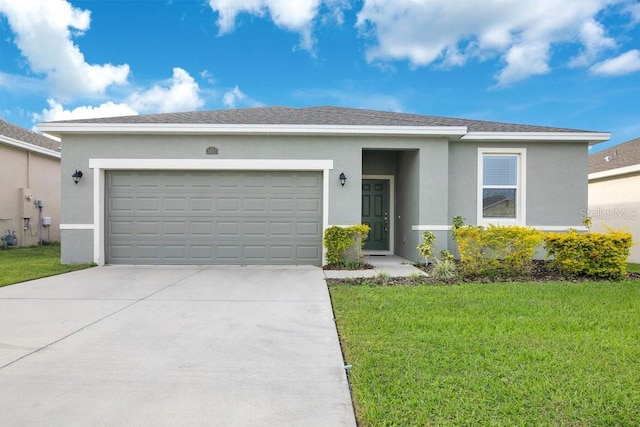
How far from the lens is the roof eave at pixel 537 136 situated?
9289mm

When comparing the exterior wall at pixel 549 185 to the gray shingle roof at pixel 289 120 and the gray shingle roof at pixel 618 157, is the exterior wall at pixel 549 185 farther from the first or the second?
the gray shingle roof at pixel 618 157

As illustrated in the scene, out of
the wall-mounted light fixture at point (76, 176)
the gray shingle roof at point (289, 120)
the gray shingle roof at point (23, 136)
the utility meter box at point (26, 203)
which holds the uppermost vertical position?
the gray shingle roof at point (23, 136)

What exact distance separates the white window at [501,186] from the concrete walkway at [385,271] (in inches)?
97.8

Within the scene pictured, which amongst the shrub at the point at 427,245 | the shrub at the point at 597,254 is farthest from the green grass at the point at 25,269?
Result: the shrub at the point at 597,254

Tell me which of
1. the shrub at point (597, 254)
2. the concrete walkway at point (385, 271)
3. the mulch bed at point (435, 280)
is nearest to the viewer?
the mulch bed at point (435, 280)

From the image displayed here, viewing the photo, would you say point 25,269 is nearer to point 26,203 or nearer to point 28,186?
point 26,203

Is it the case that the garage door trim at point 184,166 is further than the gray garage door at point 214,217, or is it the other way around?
the gray garage door at point 214,217

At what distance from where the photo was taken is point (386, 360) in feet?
10.5

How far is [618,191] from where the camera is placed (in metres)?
13.6

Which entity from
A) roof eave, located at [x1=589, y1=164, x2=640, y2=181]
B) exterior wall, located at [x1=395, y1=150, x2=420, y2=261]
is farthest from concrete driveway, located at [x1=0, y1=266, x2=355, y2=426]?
roof eave, located at [x1=589, y1=164, x2=640, y2=181]

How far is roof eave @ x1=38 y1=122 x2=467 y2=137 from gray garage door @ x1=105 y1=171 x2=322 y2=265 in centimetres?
98

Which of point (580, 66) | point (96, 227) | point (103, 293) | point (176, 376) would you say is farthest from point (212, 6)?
point (580, 66)

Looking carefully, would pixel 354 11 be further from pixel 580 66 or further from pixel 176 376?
pixel 176 376

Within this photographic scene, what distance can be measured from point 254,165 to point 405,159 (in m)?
4.12
